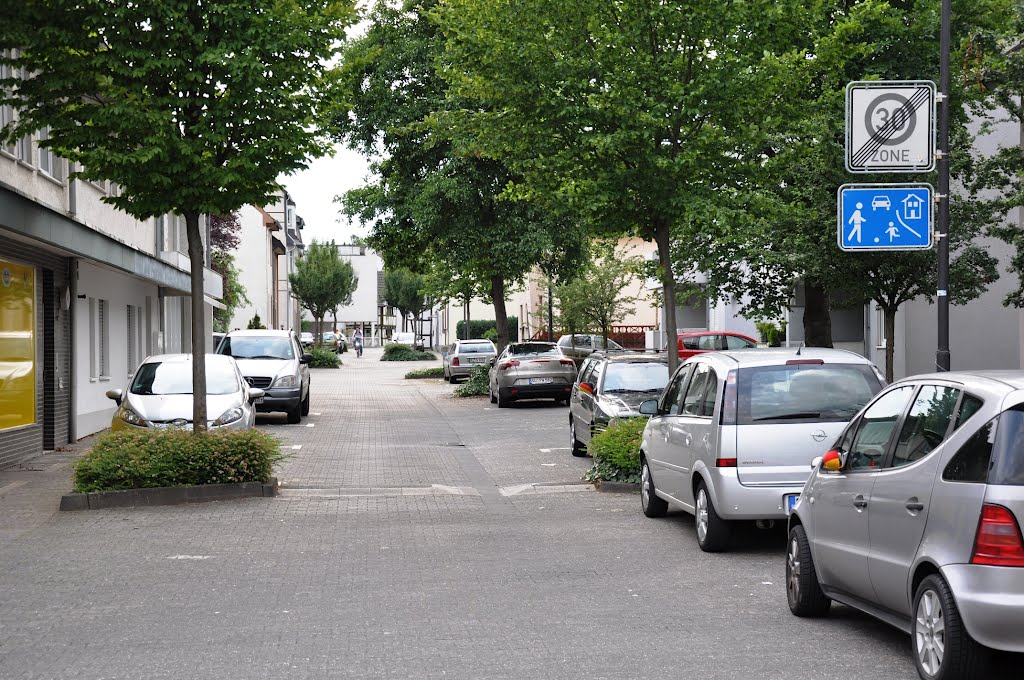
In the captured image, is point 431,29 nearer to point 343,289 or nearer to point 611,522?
point 611,522

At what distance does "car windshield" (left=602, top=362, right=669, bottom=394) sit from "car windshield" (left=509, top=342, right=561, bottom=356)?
44.8ft

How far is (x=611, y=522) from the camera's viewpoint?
11.9 meters

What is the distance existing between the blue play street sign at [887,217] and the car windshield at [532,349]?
19675 millimetres

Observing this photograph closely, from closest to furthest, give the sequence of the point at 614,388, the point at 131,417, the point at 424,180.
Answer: the point at 131,417 → the point at 614,388 → the point at 424,180

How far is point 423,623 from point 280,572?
2197 mm

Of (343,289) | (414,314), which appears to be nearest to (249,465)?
(343,289)

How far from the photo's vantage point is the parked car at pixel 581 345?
4194cm

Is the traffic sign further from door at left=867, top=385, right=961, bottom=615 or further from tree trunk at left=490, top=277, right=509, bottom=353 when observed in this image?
tree trunk at left=490, top=277, right=509, bottom=353

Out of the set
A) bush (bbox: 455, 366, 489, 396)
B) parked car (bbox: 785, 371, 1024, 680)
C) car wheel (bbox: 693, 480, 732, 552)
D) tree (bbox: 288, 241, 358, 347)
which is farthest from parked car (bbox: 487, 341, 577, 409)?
tree (bbox: 288, 241, 358, 347)

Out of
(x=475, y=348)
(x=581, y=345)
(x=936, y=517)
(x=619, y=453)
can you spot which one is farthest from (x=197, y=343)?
(x=581, y=345)

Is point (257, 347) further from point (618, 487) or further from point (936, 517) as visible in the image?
point (936, 517)

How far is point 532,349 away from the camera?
1257 inches

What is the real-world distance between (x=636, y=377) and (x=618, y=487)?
3467 mm

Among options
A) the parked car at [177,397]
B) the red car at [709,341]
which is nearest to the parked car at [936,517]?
the parked car at [177,397]
